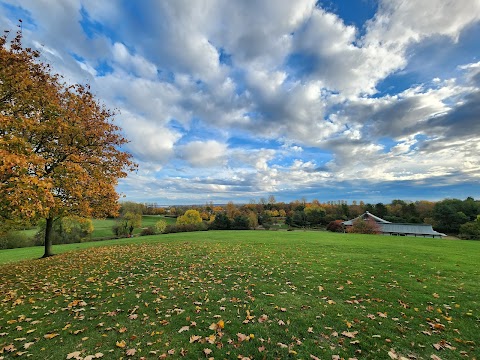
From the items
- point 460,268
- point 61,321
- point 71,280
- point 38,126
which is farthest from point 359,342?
point 38,126

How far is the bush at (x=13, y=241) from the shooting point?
43.1 meters

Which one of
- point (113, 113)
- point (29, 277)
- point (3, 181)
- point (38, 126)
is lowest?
Answer: point (29, 277)

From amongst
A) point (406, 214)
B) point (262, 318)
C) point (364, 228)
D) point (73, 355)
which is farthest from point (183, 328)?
point (406, 214)

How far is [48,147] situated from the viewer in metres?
13.6

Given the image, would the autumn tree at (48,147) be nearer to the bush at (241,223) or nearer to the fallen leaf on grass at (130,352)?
the fallen leaf on grass at (130,352)

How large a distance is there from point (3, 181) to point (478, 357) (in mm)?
14919

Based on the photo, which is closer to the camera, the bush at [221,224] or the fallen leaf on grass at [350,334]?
the fallen leaf on grass at [350,334]

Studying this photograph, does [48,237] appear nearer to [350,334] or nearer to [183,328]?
[183,328]

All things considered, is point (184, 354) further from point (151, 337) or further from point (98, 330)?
point (98, 330)

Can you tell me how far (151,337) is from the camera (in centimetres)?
538

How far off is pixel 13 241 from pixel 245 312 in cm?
5723

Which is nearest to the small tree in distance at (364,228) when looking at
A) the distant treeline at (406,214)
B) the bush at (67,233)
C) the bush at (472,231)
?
the bush at (472,231)

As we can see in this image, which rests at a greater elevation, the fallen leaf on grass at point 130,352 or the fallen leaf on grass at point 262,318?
the fallen leaf on grass at point 262,318

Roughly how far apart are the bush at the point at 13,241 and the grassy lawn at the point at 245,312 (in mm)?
44984
